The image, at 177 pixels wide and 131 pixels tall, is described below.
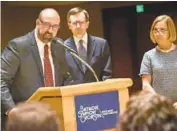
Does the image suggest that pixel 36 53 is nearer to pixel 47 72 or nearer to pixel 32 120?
pixel 47 72

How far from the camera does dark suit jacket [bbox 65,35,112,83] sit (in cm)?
328

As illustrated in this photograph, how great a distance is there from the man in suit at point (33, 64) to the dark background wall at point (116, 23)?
117 inches

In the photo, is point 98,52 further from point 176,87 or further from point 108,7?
point 108,7

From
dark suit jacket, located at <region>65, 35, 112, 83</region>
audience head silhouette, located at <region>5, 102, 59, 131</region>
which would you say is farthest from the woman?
audience head silhouette, located at <region>5, 102, 59, 131</region>

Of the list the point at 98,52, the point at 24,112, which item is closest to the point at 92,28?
the point at 98,52

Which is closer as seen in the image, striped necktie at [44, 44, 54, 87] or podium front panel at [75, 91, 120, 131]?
podium front panel at [75, 91, 120, 131]

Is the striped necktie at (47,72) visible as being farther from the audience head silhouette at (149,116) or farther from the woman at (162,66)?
the audience head silhouette at (149,116)

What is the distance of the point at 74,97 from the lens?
7.54 ft

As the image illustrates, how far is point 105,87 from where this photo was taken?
244cm

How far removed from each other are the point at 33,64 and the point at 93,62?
0.67 meters

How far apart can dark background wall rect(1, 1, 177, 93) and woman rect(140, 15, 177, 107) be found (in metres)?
2.81

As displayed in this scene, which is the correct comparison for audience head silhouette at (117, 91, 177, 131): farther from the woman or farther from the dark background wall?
the dark background wall

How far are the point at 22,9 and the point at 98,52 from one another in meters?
Answer: 2.94

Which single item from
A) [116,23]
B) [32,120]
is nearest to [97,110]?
[32,120]
